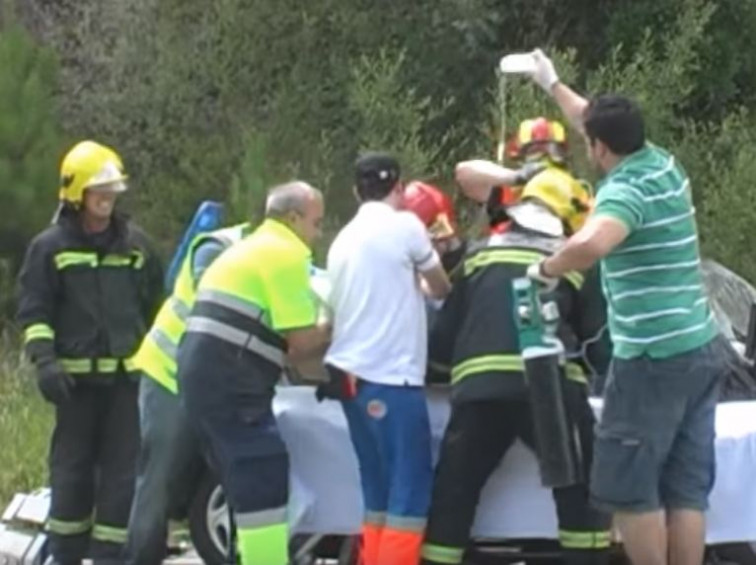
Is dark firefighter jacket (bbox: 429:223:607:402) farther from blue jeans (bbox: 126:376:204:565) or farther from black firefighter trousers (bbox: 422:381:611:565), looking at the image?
blue jeans (bbox: 126:376:204:565)

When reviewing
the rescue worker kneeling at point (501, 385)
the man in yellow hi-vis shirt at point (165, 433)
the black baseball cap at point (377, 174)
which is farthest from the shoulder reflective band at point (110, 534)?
the black baseball cap at point (377, 174)

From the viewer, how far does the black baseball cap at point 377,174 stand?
867cm

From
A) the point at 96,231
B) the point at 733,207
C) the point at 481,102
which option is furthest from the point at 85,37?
the point at 96,231

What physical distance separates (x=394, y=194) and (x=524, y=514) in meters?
1.38

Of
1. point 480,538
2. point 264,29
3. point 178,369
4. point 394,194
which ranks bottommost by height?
point 480,538

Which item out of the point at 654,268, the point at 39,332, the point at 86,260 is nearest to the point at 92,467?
the point at 39,332

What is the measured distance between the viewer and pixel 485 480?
8367mm

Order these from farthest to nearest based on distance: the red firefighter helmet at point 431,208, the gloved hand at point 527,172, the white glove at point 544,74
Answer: the red firefighter helmet at point 431,208 → the white glove at point 544,74 → the gloved hand at point 527,172

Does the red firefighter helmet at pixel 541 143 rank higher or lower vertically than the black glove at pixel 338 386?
higher

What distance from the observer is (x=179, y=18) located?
18.3 m

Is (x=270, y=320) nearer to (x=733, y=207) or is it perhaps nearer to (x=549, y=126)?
(x=549, y=126)

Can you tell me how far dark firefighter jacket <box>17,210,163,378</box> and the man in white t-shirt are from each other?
1374 millimetres

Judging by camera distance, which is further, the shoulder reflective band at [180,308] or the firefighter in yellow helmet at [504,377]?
the shoulder reflective band at [180,308]

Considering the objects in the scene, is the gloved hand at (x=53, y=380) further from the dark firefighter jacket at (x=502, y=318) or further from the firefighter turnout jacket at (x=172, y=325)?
the dark firefighter jacket at (x=502, y=318)
